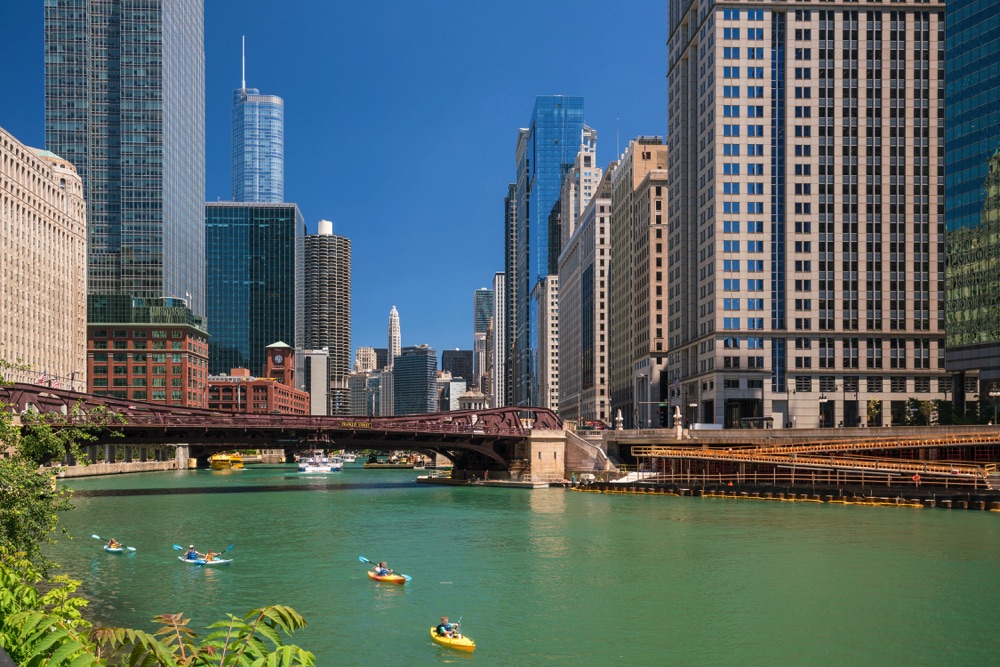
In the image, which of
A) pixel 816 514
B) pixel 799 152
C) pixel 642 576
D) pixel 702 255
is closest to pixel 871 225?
pixel 799 152

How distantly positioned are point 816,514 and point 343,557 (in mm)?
47793

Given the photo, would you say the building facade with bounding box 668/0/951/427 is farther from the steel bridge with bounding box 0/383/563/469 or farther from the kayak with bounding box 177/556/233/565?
the kayak with bounding box 177/556/233/565

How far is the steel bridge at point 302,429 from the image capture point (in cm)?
11494

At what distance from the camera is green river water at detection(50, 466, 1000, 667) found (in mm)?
44062

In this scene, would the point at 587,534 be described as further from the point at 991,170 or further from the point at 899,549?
the point at 991,170

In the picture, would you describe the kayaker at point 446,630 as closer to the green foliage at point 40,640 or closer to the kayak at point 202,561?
the kayak at point 202,561

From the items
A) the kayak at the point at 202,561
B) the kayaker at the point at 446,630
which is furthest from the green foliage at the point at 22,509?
the kayak at the point at 202,561

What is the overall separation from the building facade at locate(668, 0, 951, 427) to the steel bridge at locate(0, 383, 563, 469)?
128 feet

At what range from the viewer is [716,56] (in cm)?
16488

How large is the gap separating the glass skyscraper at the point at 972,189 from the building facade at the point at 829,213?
795 inches

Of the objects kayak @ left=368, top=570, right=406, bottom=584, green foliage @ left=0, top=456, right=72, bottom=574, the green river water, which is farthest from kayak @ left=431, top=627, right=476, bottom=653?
green foliage @ left=0, top=456, right=72, bottom=574

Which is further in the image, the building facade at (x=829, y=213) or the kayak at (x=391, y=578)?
the building facade at (x=829, y=213)

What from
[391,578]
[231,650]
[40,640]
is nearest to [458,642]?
[391,578]

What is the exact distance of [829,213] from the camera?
536 ft
